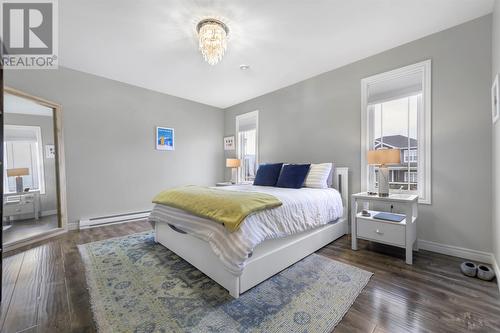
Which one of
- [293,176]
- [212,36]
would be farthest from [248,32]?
[293,176]

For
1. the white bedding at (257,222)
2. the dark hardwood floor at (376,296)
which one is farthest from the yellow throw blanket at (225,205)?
the dark hardwood floor at (376,296)

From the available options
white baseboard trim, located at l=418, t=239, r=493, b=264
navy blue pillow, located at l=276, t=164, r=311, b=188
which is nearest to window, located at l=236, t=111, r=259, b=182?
navy blue pillow, located at l=276, t=164, r=311, b=188

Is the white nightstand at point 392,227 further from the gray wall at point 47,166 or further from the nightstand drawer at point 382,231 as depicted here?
the gray wall at point 47,166

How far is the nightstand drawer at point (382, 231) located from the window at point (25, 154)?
4.62 m

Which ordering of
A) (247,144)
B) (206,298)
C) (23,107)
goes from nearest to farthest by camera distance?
(206,298)
(23,107)
(247,144)

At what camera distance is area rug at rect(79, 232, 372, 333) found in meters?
1.31

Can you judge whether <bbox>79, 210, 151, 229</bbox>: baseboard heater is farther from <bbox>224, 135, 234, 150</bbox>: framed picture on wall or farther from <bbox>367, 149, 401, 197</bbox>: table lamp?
<bbox>367, 149, 401, 197</bbox>: table lamp

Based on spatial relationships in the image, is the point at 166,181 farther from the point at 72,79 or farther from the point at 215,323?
the point at 215,323

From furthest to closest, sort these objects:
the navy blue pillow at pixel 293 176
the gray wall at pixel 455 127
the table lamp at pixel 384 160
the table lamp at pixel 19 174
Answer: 1. the navy blue pillow at pixel 293 176
2. the table lamp at pixel 19 174
3. the table lamp at pixel 384 160
4. the gray wall at pixel 455 127

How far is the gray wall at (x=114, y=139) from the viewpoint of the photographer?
3271 millimetres

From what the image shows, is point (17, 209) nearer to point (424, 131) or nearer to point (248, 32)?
point (248, 32)

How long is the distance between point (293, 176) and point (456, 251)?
1.98 m
